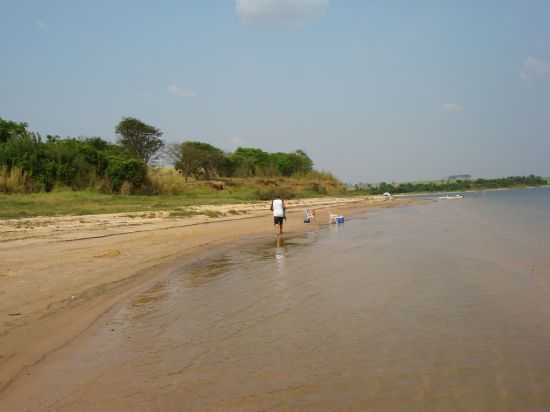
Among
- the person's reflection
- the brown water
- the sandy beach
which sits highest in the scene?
the sandy beach

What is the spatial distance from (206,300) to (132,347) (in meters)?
2.59

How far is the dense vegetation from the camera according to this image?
12707cm

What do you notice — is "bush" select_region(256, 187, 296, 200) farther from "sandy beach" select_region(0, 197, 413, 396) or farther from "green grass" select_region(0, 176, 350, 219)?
"sandy beach" select_region(0, 197, 413, 396)

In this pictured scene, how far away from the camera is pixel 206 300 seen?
8492 millimetres

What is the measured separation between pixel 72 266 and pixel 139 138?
4832 centimetres

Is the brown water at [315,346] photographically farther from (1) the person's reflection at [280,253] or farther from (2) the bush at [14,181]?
(2) the bush at [14,181]

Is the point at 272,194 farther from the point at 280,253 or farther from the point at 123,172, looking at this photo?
the point at 280,253

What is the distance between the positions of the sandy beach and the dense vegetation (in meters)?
104

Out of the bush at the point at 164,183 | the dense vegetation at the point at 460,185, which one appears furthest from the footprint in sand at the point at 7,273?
the dense vegetation at the point at 460,185

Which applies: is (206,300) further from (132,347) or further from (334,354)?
(334,354)

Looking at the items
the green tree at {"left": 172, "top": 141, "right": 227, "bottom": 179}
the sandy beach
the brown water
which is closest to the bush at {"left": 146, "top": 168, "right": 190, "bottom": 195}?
the green tree at {"left": 172, "top": 141, "right": 227, "bottom": 179}

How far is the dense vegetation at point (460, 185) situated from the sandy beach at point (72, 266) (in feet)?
340

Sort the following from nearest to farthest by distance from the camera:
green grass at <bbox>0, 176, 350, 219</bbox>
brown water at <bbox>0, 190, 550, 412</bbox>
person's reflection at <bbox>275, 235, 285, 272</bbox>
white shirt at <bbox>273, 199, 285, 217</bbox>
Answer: brown water at <bbox>0, 190, 550, 412</bbox> < person's reflection at <bbox>275, 235, 285, 272</bbox> < white shirt at <bbox>273, 199, 285, 217</bbox> < green grass at <bbox>0, 176, 350, 219</bbox>

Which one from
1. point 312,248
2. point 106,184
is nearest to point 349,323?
point 312,248
